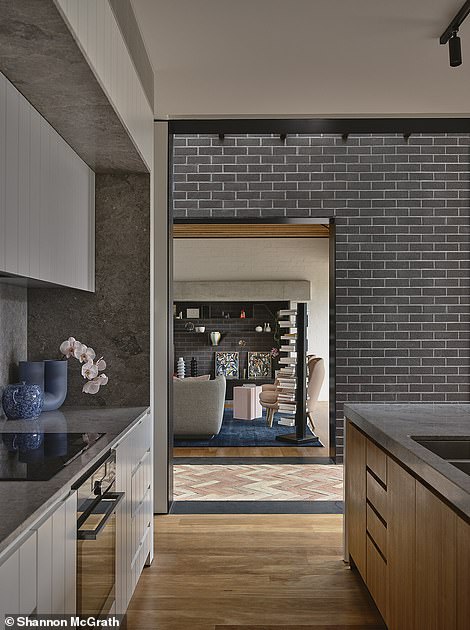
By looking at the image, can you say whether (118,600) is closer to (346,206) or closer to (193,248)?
(346,206)

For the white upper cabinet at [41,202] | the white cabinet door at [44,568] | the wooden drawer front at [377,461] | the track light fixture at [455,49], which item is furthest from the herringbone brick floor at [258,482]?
the white cabinet door at [44,568]

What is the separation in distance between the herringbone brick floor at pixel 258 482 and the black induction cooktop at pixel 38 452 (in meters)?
2.86

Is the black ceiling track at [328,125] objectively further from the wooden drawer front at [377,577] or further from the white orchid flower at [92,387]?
the wooden drawer front at [377,577]

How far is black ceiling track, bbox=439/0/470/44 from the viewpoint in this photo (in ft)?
10.4

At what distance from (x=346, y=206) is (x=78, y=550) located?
5.46m

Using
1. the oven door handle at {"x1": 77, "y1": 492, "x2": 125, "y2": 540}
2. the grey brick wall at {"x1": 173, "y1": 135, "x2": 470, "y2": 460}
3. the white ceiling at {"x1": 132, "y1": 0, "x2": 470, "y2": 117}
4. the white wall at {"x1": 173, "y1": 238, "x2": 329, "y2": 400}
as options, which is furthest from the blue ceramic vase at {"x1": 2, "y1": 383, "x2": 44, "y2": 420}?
the white wall at {"x1": 173, "y1": 238, "x2": 329, "y2": 400}

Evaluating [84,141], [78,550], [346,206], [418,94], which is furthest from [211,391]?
[78,550]

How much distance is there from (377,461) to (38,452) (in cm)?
146

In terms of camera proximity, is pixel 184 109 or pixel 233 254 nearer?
pixel 184 109

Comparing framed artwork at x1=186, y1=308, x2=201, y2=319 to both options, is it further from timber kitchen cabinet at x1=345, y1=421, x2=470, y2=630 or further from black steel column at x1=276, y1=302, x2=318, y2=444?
timber kitchen cabinet at x1=345, y1=421, x2=470, y2=630

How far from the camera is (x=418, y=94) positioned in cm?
435

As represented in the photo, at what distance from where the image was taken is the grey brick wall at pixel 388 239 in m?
6.94

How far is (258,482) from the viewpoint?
5898 millimetres

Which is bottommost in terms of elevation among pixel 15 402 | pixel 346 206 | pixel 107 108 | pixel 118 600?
pixel 118 600
